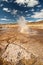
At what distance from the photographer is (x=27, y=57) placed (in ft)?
16.9

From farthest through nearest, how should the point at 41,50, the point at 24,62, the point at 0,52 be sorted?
1. the point at 0,52
2. the point at 41,50
3. the point at 24,62

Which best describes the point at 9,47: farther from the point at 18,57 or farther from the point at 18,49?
the point at 18,57

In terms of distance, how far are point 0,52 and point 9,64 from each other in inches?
39.9

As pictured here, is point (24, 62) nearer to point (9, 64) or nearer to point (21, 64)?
point (21, 64)

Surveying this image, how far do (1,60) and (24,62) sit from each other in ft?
3.81

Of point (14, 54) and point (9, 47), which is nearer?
point (14, 54)

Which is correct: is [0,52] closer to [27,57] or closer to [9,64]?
[9,64]

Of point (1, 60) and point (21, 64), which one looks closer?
point (21, 64)

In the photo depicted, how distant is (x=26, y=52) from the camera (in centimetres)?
537

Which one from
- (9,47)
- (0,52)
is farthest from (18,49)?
(0,52)

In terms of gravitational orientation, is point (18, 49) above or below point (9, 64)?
above

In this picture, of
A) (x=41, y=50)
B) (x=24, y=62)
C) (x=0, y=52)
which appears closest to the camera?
(x=24, y=62)

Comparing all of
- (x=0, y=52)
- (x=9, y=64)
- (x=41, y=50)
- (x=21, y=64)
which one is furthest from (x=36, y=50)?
(x=0, y=52)

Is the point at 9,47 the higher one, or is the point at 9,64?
the point at 9,47
